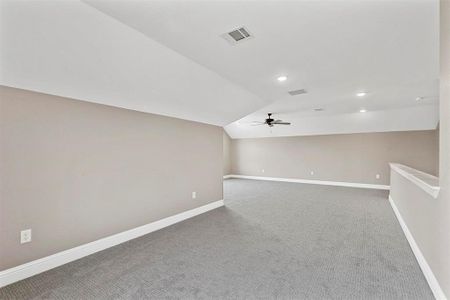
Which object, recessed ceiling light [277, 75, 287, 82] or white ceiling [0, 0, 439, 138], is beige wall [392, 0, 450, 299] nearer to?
white ceiling [0, 0, 439, 138]

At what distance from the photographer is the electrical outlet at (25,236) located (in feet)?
6.91

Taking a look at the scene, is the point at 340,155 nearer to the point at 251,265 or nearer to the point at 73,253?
the point at 251,265

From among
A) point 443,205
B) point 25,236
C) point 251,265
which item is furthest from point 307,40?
point 25,236

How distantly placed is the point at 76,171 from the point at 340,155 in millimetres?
7920

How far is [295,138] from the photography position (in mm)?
8531

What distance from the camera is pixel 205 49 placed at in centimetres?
237

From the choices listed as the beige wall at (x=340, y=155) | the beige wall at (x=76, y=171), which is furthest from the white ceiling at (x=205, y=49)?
the beige wall at (x=340, y=155)

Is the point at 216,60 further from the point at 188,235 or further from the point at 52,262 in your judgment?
the point at 52,262

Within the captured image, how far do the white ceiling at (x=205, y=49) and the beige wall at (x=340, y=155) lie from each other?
11.2ft

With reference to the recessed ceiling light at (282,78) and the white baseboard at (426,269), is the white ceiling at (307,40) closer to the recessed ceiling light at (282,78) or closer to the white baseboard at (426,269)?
the recessed ceiling light at (282,78)

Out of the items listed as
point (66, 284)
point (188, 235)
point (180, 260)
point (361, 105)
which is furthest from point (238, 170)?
point (66, 284)

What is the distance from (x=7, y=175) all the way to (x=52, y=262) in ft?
3.44

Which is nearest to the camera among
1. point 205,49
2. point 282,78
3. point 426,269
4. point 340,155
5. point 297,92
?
point 426,269

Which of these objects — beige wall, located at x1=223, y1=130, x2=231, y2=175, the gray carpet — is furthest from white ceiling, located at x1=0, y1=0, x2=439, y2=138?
beige wall, located at x1=223, y1=130, x2=231, y2=175
